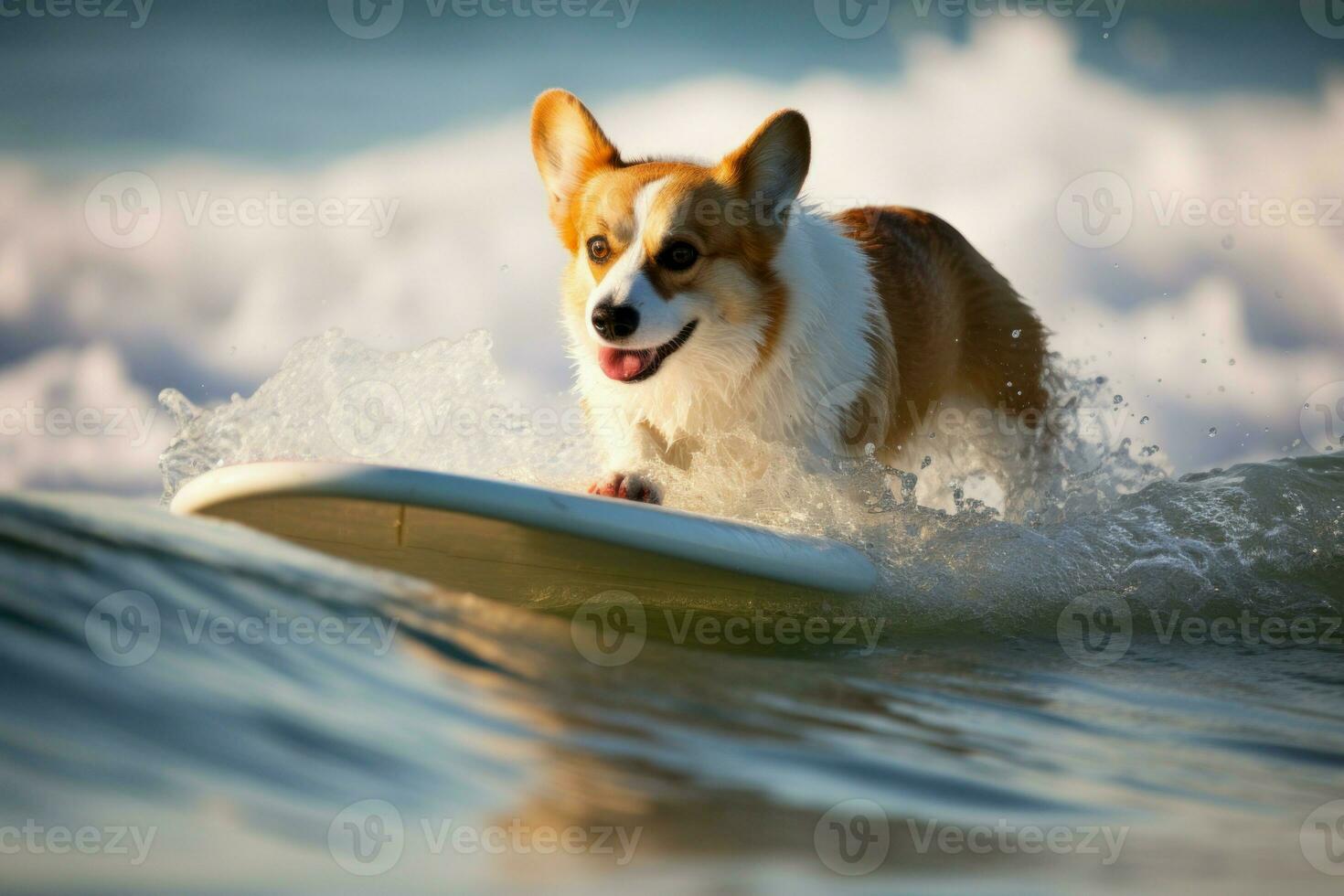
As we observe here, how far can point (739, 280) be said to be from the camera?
2.99m

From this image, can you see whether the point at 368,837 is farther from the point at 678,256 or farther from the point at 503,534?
the point at 678,256

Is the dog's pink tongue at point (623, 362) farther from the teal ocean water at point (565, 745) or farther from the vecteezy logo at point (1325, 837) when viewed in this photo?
the vecteezy logo at point (1325, 837)

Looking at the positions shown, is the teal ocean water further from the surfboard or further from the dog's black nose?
the dog's black nose

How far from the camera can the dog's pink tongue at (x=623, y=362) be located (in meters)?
2.93

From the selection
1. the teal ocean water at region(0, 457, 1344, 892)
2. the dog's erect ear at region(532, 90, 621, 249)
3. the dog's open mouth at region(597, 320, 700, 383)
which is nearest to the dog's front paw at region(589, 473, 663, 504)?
the dog's open mouth at region(597, 320, 700, 383)

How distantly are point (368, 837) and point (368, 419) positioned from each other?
8.75ft

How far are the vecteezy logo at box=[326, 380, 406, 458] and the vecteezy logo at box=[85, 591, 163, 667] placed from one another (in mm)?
1906

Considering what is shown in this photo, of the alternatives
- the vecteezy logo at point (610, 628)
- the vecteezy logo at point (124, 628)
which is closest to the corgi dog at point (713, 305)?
the vecteezy logo at point (610, 628)

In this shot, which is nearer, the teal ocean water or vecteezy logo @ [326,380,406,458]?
the teal ocean water

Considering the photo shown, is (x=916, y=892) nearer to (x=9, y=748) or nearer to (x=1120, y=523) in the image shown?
(x=9, y=748)

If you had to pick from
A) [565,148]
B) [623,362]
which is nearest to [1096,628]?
[623,362]

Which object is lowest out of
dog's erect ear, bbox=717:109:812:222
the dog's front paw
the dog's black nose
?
the dog's front paw

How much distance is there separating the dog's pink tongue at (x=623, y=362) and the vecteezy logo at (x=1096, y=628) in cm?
109

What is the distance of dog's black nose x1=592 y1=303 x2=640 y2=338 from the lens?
2.75 meters
